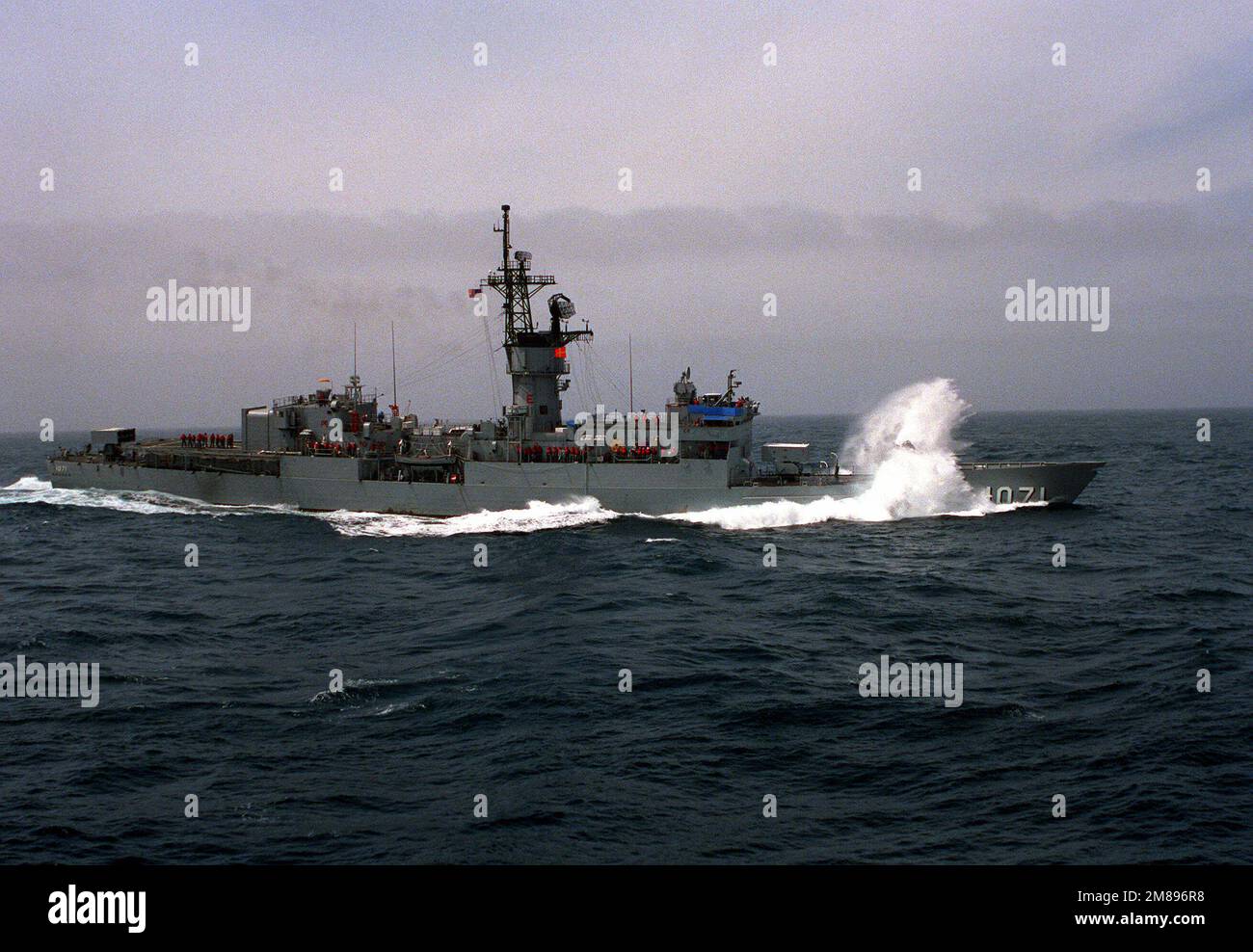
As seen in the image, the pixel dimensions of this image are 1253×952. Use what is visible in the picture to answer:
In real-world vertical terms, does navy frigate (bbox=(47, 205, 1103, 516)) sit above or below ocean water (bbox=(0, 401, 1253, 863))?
above

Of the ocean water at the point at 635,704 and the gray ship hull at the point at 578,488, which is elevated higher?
the gray ship hull at the point at 578,488

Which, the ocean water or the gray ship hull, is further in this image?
the gray ship hull

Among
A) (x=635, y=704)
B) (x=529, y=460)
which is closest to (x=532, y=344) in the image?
(x=529, y=460)

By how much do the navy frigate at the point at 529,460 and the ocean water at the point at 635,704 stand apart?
530cm

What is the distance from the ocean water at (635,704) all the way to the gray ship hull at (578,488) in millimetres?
4871

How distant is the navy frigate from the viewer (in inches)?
1844

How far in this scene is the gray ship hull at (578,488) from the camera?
46406 mm

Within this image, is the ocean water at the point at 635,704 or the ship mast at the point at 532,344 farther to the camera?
the ship mast at the point at 532,344

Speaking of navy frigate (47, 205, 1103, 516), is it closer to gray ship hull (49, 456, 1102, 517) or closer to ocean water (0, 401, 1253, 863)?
gray ship hull (49, 456, 1102, 517)

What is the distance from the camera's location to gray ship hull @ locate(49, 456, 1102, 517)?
4641 cm

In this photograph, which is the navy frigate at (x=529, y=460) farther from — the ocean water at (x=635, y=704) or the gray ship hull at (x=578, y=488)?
the ocean water at (x=635, y=704)

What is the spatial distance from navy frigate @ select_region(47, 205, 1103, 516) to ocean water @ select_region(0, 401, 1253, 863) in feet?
17.4

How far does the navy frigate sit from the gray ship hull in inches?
2.8

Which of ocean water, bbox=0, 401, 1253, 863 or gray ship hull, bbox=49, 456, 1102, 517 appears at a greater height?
gray ship hull, bbox=49, 456, 1102, 517
